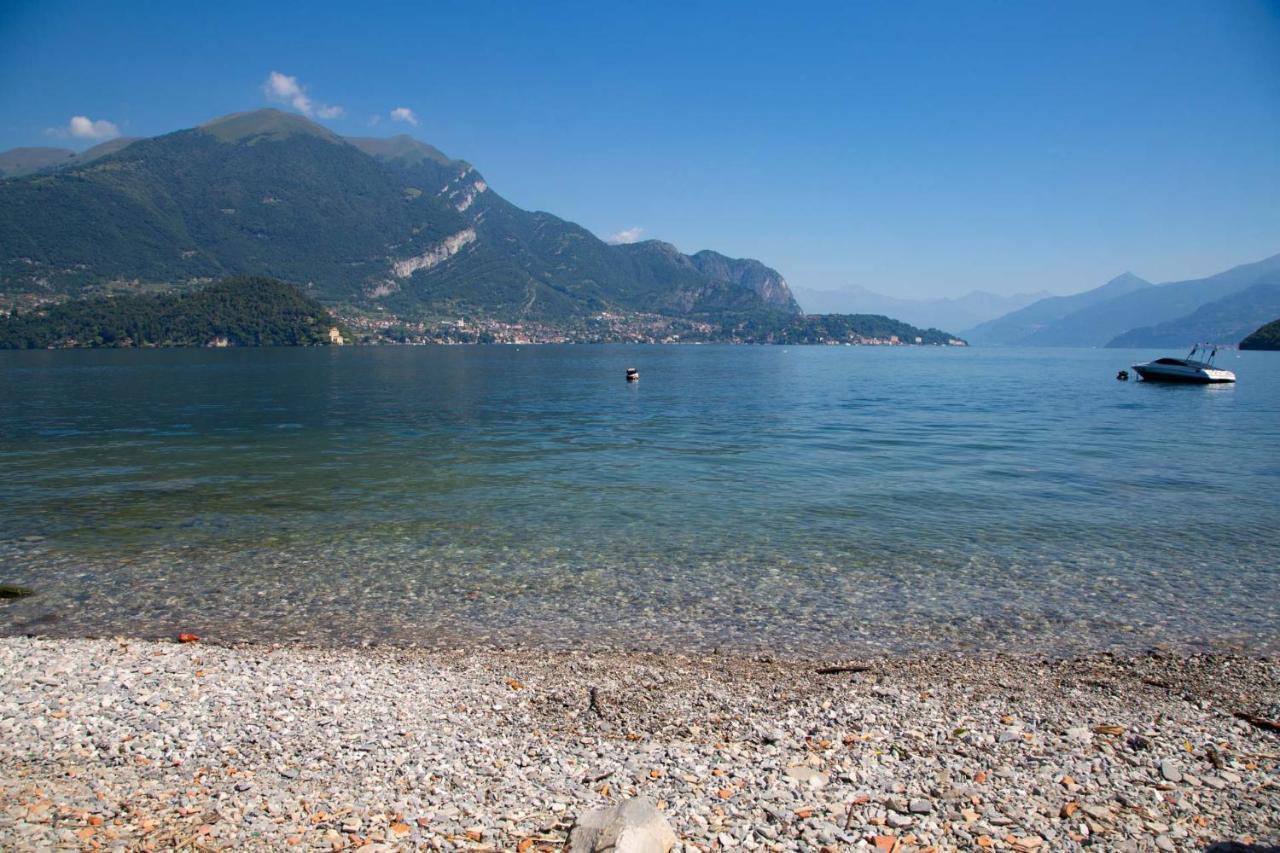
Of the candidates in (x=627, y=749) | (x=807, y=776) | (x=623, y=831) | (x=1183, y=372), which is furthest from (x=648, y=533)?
(x=1183, y=372)

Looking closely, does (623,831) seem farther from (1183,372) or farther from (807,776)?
(1183,372)

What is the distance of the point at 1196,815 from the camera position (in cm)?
693

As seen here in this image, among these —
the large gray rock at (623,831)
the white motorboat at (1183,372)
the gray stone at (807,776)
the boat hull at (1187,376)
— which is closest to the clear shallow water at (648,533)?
the gray stone at (807,776)

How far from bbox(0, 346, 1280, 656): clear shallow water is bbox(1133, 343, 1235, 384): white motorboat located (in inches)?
1778

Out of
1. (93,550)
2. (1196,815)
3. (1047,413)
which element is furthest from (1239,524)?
(1047,413)

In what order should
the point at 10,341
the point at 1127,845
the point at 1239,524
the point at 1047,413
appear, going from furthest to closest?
1. the point at 10,341
2. the point at 1047,413
3. the point at 1239,524
4. the point at 1127,845

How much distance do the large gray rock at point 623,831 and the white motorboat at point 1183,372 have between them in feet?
316

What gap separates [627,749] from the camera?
8.24 metres

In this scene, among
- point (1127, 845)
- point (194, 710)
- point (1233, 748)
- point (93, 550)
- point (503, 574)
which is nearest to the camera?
point (1127, 845)

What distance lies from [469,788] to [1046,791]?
590 cm

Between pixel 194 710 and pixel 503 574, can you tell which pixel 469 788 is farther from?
pixel 503 574

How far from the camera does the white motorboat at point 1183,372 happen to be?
80938 mm

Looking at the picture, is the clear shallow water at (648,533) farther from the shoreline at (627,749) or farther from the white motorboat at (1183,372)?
the white motorboat at (1183,372)

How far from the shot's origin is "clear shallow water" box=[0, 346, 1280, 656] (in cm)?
1320
